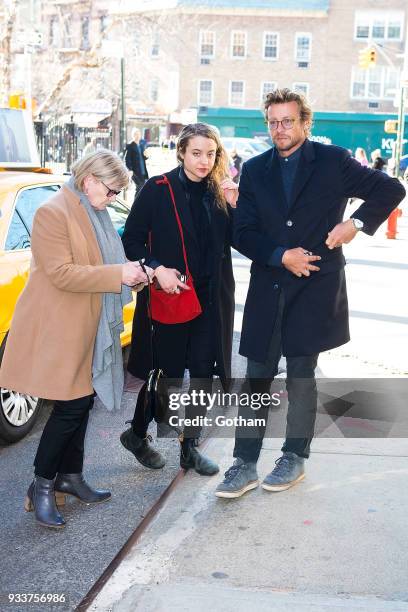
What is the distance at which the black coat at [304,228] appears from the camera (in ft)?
13.8

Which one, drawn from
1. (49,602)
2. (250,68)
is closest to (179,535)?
(49,602)

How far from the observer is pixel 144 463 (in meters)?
4.78

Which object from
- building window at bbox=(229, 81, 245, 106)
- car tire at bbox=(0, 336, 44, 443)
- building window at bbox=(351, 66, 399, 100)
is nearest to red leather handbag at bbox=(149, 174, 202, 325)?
car tire at bbox=(0, 336, 44, 443)

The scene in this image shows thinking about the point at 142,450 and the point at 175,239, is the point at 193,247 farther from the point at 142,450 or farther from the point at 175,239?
the point at 142,450

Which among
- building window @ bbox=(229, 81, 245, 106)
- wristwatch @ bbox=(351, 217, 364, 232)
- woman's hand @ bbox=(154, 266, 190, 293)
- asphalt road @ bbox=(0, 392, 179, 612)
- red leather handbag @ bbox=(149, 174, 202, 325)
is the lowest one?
asphalt road @ bbox=(0, 392, 179, 612)

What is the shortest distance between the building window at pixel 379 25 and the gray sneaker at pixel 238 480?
4984 centimetres

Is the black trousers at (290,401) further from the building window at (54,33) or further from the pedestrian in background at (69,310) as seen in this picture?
the building window at (54,33)

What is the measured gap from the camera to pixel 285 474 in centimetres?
439

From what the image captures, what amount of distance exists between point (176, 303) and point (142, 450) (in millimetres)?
959

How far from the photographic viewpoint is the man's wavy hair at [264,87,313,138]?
13.6 ft

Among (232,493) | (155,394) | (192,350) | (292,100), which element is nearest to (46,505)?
(155,394)

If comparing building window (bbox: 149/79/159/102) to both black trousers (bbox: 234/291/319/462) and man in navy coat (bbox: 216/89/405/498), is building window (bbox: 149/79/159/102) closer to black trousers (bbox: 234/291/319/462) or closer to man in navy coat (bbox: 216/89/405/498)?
man in navy coat (bbox: 216/89/405/498)

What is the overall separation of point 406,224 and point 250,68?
110ft

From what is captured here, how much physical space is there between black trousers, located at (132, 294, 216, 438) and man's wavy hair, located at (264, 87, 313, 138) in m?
1.04
